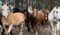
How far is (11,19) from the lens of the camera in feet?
3.50

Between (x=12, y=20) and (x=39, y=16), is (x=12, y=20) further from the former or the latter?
(x=39, y=16)

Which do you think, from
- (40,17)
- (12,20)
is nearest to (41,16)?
(40,17)

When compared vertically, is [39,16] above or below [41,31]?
above

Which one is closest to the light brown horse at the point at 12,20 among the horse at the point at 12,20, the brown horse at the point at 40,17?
the horse at the point at 12,20

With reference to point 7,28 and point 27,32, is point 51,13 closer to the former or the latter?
point 27,32

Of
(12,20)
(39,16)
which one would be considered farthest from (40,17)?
(12,20)

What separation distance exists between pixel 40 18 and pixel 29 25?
3.7 inches

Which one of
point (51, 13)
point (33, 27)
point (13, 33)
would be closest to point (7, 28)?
point (13, 33)

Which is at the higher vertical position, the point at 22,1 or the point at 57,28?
the point at 22,1

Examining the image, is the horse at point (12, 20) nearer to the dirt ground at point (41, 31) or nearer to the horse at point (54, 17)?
the dirt ground at point (41, 31)

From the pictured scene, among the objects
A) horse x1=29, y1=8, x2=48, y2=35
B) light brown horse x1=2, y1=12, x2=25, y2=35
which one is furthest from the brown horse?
light brown horse x1=2, y1=12, x2=25, y2=35

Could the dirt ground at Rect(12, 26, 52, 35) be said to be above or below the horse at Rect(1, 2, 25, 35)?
below

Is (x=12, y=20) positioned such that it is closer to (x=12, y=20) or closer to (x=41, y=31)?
(x=12, y=20)

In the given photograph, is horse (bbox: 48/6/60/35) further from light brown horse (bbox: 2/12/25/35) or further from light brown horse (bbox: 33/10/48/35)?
light brown horse (bbox: 2/12/25/35)
